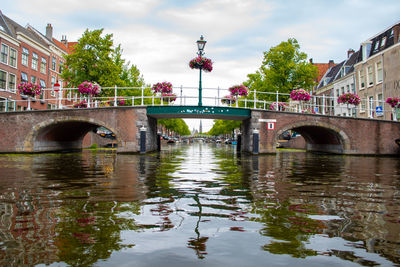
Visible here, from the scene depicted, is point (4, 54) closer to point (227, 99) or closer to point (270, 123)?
point (227, 99)

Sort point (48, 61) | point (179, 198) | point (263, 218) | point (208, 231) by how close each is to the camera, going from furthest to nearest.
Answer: point (48, 61), point (179, 198), point (263, 218), point (208, 231)

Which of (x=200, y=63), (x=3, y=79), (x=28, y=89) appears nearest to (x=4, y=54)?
(x=3, y=79)

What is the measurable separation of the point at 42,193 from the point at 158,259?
3.78 metres

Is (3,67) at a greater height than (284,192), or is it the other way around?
(3,67)

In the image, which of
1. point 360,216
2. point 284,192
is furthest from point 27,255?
point 284,192

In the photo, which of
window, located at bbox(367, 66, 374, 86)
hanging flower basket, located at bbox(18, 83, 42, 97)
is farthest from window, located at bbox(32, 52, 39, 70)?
window, located at bbox(367, 66, 374, 86)

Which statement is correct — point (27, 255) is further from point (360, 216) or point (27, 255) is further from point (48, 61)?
point (48, 61)

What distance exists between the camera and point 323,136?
28719 mm

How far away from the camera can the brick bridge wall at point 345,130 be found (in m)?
23.3

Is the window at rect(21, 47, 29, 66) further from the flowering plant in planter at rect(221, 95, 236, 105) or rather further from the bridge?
the flowering plant in planter at rect(221, 95, 236, 105)

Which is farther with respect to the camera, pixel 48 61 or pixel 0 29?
pixel 48 61

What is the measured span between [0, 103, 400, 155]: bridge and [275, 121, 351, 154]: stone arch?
2.7 inches

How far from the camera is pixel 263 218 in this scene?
395cm

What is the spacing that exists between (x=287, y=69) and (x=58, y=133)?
22.4 m
